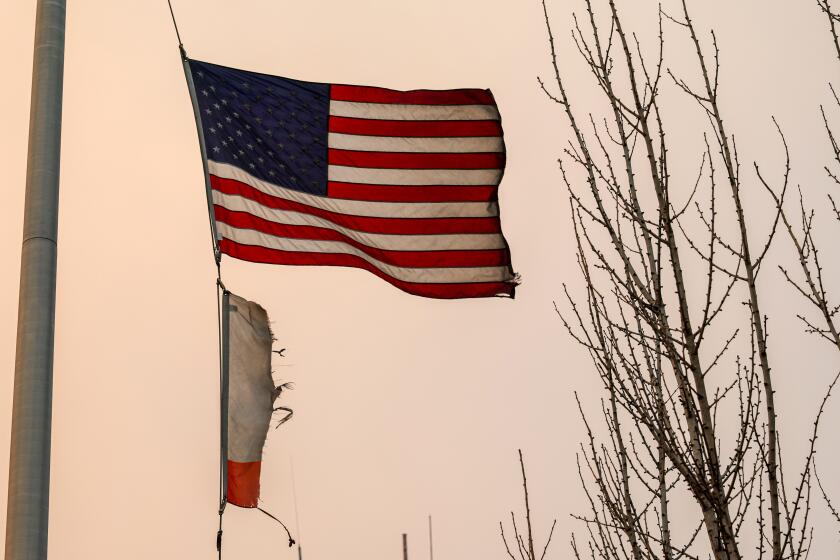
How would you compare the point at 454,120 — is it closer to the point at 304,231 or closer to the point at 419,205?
the point at 419,205

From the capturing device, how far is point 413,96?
440 inches

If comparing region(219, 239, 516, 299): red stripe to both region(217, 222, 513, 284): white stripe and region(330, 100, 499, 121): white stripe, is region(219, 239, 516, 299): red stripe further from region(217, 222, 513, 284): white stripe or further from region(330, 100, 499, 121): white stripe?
region(330, 100, 499, 121): white stripe

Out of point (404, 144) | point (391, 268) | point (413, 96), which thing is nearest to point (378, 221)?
point (391, 268)

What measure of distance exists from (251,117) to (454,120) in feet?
6.49

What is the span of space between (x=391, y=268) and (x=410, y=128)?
4.41ft

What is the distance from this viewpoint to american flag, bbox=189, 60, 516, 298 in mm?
10297

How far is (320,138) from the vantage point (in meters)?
11.0

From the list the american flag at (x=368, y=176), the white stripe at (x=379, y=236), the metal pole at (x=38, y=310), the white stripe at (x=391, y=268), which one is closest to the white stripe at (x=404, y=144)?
the american flag at (x=368, y=176)

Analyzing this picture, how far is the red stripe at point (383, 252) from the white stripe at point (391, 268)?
4cm

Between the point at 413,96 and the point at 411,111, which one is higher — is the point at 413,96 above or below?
above

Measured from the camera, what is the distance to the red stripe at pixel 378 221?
1019 centimetres

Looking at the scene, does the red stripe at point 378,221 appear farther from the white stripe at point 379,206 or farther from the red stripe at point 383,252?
the red stripe at point 383,252

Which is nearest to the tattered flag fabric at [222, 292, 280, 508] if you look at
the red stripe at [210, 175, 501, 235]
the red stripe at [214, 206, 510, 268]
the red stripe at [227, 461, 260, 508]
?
the red stripe at [227, 461, 260, 508]

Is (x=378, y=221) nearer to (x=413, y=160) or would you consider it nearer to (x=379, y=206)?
(x=379, y=206)
